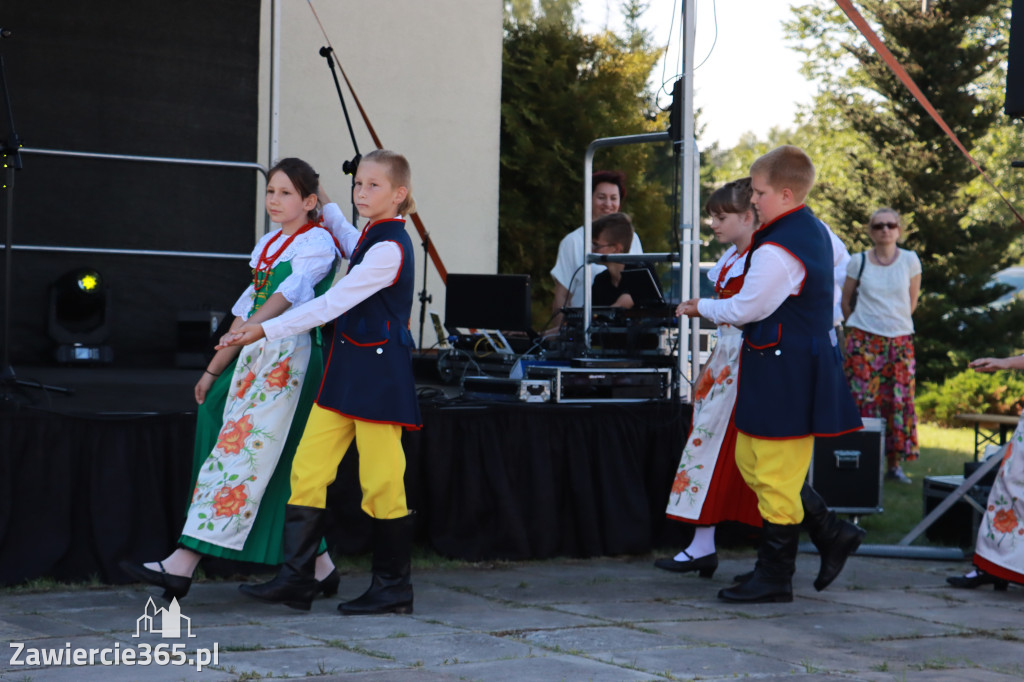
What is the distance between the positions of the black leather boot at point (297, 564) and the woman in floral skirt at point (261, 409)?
0.15 meters

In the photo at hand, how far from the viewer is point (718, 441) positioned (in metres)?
4.29

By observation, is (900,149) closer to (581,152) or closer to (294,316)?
(581,152)

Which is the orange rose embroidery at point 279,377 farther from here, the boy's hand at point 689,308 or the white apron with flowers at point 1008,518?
the white apron with flowers at point 1008,518

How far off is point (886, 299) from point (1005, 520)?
9.34 feet

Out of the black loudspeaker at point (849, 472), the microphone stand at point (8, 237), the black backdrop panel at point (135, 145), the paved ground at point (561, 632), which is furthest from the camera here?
the black backdrop panel at point (135, 145)

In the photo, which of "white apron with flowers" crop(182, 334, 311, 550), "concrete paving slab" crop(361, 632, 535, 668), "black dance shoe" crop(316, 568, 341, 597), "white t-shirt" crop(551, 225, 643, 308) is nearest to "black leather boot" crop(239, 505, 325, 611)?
"white apron with flowers" crop(182, 334, 311, 550)

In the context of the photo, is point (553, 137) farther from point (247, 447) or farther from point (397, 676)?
point (397, 676)

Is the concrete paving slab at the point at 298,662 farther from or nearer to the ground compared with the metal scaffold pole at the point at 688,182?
nearer to the ground

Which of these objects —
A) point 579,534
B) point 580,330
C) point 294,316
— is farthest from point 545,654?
point 580,330

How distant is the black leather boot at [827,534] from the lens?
4.02 m

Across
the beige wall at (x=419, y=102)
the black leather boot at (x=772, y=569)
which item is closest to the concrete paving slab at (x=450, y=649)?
the black leather boot at (x=772, y=569)

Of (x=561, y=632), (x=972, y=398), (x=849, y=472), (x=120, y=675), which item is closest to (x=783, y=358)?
(x=561, y=632)

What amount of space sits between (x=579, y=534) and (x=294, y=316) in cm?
182

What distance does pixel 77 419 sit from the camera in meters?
3.99
